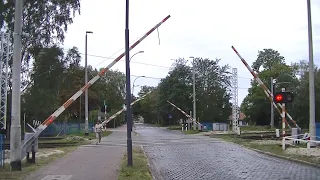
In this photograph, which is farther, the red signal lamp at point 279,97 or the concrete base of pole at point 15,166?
the red signal lamp at point 279,97

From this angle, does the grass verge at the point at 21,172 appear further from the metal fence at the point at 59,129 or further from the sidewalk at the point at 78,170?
the metal fence at the point at 59,129

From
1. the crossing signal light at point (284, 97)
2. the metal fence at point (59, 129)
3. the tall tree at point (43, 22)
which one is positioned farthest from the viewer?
the metal fence at point (59, 129)

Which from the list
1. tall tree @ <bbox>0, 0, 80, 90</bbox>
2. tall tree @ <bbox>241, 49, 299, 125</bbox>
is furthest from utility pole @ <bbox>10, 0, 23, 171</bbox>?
tall tree @ <bbox>241, 49, 299, 125</bbox>

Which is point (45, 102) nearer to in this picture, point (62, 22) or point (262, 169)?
point (62, 22)

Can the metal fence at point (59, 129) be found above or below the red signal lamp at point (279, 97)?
below

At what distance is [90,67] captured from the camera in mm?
96500

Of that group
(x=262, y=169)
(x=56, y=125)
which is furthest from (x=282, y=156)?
(x=56, y=125)

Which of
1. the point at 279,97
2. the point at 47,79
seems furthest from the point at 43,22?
the point at 279,97

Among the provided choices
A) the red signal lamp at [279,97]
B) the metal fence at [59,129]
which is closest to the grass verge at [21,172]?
the red signal lamp at [279,97]

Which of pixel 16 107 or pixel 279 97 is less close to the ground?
pixel 279 97

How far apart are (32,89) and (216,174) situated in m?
33.0

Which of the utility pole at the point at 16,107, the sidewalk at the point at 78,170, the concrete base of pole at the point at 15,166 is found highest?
the utility pole at the point at 16,107

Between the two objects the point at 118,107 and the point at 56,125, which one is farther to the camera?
the point at 118,107

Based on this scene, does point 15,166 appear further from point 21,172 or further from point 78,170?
point 78,170
